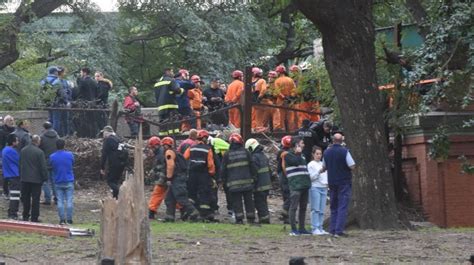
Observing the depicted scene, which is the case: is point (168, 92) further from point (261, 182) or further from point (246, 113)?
point (261, 182)

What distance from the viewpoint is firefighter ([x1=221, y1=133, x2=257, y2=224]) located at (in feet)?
75.0

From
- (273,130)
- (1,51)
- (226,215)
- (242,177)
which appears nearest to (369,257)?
(242,177)

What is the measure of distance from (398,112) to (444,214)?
3540mm

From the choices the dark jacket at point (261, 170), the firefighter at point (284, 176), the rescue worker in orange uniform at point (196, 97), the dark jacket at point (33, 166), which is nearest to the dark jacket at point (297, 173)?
the firefighter at point (284, 176)

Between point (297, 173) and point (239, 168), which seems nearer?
point (297, 173)

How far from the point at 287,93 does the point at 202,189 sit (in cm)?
513

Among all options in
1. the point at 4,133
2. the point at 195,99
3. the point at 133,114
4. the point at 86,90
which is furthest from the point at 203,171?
the point at 86,90

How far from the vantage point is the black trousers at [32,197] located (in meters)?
22.5

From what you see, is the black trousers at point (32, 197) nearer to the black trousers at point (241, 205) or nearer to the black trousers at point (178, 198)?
the black trousers at point (178, 198)

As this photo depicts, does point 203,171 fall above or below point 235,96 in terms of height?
below

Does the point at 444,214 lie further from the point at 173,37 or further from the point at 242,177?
the point at 173,37

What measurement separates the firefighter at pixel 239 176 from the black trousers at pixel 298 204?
2.18 metres

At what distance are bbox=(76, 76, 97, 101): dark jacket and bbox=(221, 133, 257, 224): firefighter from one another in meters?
6.41

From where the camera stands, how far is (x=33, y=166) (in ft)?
73.3
